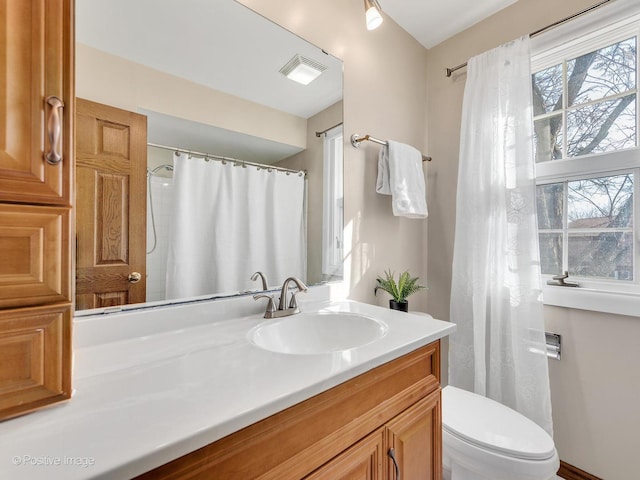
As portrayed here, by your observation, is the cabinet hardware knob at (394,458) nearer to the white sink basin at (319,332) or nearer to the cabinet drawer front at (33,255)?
the white sink basin at (319,332)

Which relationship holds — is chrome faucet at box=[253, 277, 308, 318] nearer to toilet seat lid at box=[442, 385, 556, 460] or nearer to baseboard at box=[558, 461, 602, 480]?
toilet seat lid at box=[442, 385, 556, 460]

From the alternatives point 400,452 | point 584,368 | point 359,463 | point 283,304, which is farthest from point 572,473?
point 283,304

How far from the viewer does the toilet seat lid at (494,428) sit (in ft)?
3.17

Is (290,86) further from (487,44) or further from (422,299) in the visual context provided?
(422,299)

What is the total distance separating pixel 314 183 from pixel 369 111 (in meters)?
0.56

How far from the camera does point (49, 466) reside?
1.18 ft

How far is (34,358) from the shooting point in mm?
469

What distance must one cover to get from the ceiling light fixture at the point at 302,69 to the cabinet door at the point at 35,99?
2.72 feet

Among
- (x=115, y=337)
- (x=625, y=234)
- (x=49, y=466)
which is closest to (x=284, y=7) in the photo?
(x=115, y=337)

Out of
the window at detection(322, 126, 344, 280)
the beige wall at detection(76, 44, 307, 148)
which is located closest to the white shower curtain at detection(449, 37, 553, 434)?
the window at detection(322, 126, 344, 280)

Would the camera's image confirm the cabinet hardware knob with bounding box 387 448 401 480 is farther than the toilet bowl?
No

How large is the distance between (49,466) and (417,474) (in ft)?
2.87

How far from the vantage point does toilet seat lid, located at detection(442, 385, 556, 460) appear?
97 cm

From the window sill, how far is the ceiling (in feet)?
4.93
